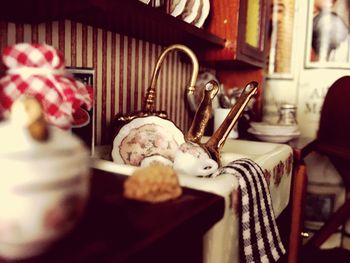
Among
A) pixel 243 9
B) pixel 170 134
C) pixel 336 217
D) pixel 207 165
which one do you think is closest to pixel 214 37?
pixel 243 9

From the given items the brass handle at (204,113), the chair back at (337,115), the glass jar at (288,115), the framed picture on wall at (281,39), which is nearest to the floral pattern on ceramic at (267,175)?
the brass handle at (204,113)

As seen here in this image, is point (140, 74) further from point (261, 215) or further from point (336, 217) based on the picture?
point (336, 217)

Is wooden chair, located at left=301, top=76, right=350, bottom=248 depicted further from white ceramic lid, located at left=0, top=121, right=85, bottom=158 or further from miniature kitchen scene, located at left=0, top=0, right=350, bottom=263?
white ceramic lid, located at left=0, top=121, right=85, bottom=158

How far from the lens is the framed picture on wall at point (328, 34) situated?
8.59 ft

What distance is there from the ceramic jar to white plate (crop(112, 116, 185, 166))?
2.38 ft

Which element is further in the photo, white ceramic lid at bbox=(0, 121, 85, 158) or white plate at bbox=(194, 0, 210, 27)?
white plate at bbox=(194, 0, 210, 27)

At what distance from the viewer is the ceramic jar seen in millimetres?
422

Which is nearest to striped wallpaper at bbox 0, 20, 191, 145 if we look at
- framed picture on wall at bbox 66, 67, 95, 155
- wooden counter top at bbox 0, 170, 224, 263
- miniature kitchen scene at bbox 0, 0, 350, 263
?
miniature kitchen scene at bbox 0, 0, 350, 263

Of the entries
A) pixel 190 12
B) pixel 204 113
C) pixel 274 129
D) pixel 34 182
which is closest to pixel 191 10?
pixel 190 12

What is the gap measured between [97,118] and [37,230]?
3.21ft

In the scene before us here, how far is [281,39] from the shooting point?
276cm

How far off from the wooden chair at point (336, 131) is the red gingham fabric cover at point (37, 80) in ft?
6.29

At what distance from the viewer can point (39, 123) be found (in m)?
0.45

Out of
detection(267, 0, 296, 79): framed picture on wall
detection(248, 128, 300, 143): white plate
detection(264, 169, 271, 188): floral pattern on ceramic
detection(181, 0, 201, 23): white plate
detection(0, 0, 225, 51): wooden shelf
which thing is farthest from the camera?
detection(267, 0, 296, 79): framed picture on wall
